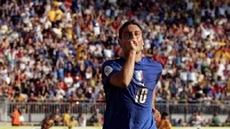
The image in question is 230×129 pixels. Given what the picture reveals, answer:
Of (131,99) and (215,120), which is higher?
(131,99)

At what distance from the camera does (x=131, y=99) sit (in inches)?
235

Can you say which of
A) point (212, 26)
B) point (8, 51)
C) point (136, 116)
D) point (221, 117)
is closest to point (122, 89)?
point (136, 116)

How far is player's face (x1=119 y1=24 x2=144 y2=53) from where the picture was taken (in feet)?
18.6

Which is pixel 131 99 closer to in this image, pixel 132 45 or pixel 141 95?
pixel 141 95

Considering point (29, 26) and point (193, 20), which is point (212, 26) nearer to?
point (193, 20)


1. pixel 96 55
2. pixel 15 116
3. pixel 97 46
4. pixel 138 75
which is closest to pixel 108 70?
pixel 138 75

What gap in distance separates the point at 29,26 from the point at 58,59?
2.45 metres

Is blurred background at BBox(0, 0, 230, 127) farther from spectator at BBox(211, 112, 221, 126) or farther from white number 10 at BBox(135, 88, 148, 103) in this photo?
white number 10 at BBox(135, 88, 148, 103)

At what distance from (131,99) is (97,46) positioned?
76.9 feet

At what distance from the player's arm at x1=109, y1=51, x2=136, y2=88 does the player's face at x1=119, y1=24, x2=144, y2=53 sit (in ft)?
0.28

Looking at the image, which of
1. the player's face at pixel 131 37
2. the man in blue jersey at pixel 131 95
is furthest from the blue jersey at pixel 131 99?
the player's face at pixel 131 37

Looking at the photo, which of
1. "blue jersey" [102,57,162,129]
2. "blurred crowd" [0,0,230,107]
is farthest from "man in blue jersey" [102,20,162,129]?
"blurred crowd" [0,0,230,107]

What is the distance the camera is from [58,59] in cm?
2816

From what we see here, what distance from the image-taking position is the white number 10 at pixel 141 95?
599 centimetres
